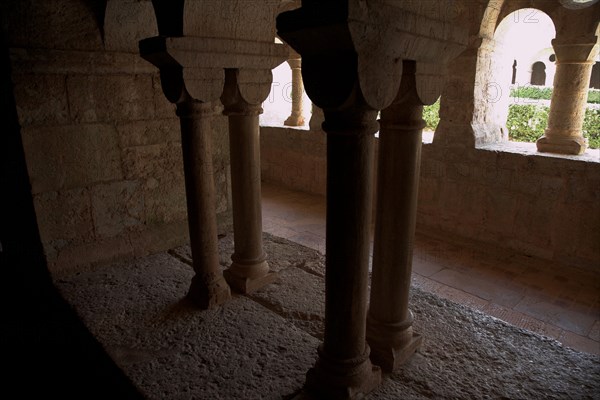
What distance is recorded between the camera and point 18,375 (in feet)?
8.78

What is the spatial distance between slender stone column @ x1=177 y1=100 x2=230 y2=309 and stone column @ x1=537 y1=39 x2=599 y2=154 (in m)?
3.70

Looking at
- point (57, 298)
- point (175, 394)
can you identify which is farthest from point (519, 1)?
point (57, 298)

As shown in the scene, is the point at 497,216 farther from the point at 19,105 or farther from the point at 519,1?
the point at 19,105

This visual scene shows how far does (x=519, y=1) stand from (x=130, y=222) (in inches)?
171

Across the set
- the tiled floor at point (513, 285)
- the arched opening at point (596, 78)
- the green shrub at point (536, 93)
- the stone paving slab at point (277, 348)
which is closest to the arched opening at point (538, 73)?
the arched opening at point (596, 78)

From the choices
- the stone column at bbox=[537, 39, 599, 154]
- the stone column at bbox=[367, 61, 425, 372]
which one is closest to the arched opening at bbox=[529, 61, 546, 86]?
the stone column at bbox=[537, 39, 599, 154]

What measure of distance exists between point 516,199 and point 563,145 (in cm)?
70

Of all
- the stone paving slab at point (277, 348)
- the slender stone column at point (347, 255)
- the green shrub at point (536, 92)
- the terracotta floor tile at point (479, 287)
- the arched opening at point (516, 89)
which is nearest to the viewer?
the slender stone column at point (347, 255)

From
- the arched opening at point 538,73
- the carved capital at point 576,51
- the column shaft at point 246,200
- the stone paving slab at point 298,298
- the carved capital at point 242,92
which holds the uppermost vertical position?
the arched opening at point 538,73

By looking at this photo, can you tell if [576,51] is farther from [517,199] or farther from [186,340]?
[186,340]

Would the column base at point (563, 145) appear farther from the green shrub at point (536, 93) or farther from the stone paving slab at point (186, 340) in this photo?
the stone paving slab at point (186, 340)

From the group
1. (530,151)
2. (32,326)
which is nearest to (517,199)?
(530,151)

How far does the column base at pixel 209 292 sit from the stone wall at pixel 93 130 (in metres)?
0.98

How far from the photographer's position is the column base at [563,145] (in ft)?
13.5
